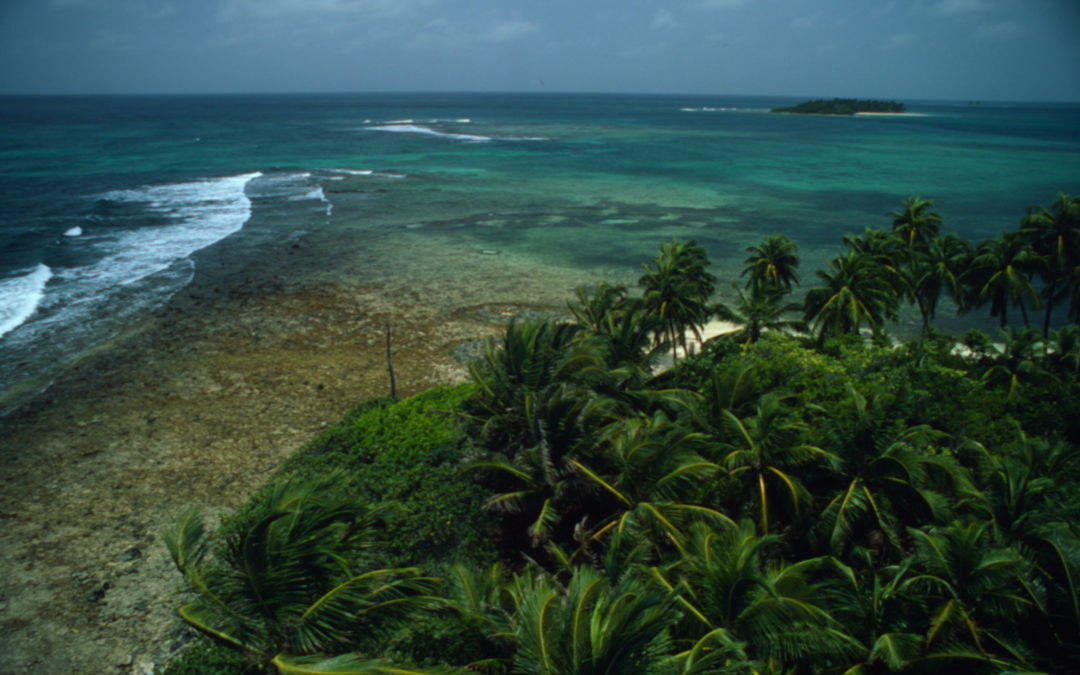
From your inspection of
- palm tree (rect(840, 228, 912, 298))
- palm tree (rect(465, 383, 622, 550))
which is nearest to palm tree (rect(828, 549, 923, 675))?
palm tree (rect(465, 383, 622, 550))

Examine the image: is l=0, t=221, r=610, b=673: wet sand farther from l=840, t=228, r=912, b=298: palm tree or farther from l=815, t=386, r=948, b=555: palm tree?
l=840, t=228, r=912, b=298: palm tree

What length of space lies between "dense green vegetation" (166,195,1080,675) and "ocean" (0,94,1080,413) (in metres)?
19.3

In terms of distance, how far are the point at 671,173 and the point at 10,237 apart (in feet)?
235

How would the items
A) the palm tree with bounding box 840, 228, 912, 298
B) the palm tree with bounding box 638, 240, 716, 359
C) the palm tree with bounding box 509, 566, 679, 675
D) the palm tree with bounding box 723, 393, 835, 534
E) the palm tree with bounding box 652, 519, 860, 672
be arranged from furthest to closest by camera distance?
1. the palm tree with bounding box 840, 228, 912, 298
2. the palm tree with bounding box 638, 240, 716, 359
3. the palm tree with bounding box 723, 393, 835, 534
4. the palm tree with bounding box 652, 519, 860, 672
5. the palm tree with bounding box 509, 566, 679, 675

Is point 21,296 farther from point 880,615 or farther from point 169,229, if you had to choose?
point 880,615

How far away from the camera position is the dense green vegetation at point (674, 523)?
912cm

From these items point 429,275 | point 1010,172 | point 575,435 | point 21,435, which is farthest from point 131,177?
point 1010,172

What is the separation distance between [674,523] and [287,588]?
737cm

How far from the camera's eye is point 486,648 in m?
10.1

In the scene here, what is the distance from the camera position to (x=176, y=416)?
22500mm

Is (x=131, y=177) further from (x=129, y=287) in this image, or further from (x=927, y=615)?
(x=927, y=615)

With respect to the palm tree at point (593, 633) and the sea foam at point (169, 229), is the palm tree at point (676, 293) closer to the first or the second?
the palm tree at point (593, 633)

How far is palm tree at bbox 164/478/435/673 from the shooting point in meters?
8.74

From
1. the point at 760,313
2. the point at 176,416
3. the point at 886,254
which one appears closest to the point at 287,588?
the point at 176,416
